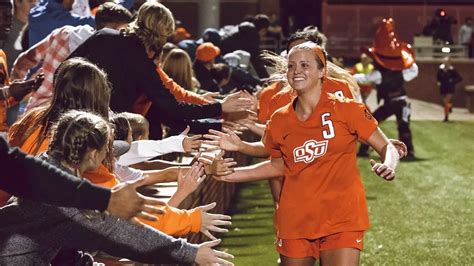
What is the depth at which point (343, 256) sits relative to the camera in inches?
248

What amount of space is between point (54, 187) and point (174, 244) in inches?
30.8

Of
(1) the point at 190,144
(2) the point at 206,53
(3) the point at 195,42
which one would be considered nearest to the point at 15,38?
(1) the point at 190,144

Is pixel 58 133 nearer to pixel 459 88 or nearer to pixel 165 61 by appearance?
pixel 165 61

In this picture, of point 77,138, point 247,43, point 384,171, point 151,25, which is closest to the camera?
point 77,138

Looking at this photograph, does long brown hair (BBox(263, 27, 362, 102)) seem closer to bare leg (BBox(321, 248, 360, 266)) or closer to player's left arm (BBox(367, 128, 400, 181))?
player's left arm (BBox(367, 128, 400, 181))

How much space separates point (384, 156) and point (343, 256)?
60 centimetres

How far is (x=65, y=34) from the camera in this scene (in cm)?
777

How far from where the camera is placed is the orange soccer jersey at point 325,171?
6.34 m

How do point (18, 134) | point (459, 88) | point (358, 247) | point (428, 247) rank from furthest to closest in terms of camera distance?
point (459, 88) → point (428, 247) → point (358, 247) → point (18, 134)

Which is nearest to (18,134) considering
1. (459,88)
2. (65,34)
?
(65,34)

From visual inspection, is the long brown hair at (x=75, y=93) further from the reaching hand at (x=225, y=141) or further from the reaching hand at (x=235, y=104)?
the reaching hand at (x=235, y=104)

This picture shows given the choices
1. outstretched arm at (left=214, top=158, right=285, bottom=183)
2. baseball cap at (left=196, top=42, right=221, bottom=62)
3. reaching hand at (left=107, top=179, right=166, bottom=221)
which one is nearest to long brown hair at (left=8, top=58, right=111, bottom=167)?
reaching hand at (left=107, top=179, right=166, bottom=221)

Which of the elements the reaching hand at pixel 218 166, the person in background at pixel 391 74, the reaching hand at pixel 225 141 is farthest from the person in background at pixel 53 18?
the person in background at pixel 391 74

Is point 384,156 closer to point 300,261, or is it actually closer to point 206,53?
point 300,261
